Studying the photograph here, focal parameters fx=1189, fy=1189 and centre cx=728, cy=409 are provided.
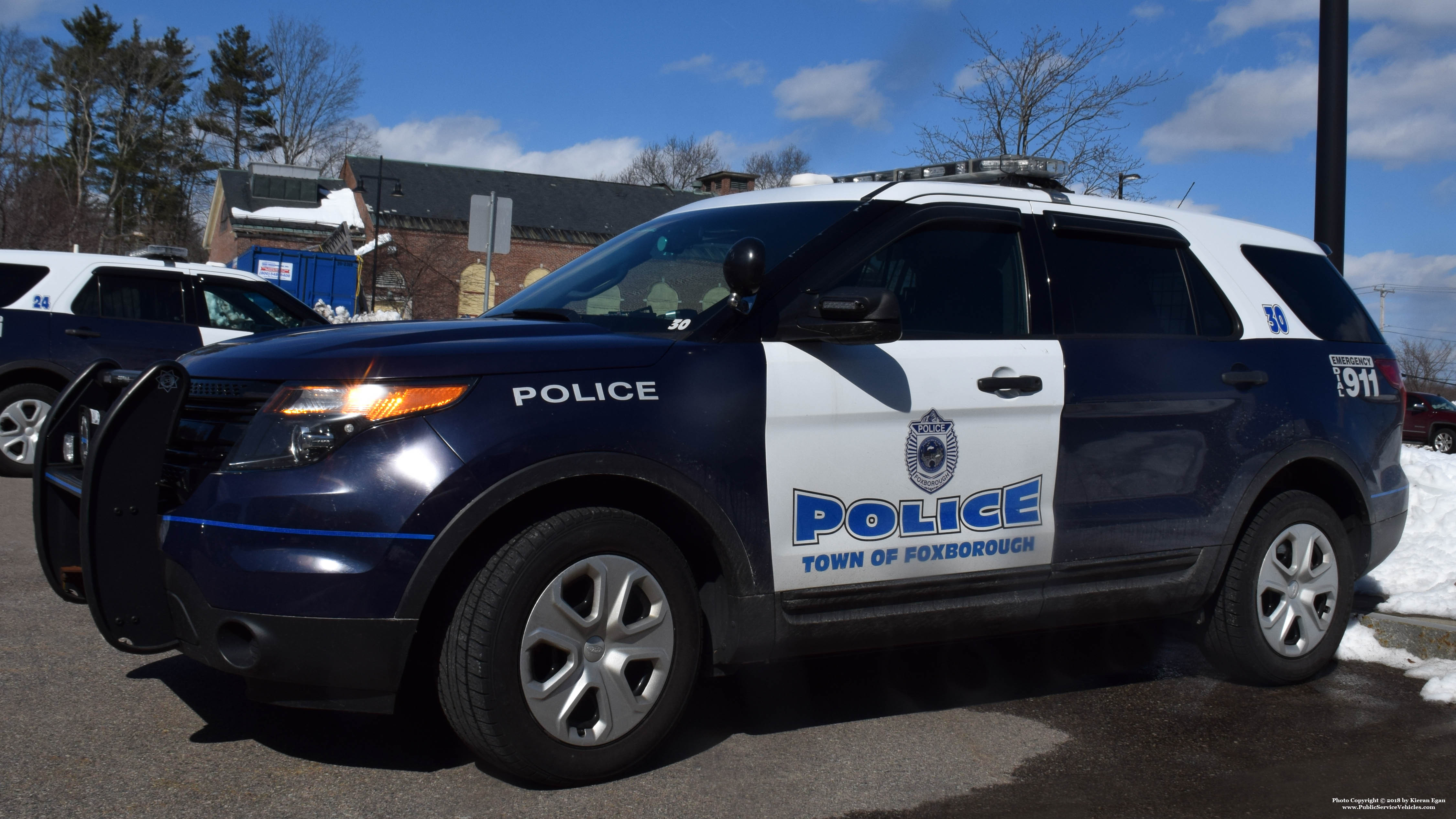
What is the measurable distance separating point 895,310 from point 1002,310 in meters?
0.79

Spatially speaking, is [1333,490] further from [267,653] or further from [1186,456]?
[267,653]

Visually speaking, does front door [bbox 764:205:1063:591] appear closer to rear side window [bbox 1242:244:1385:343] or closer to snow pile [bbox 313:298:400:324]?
rear side window [bbox 1242:244:1385:343]

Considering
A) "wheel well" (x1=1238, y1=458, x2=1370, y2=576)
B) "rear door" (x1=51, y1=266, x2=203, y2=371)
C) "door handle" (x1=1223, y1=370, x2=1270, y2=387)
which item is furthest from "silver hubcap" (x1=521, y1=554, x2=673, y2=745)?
"rear door" (x1=51, y1=266, x2=203, y2=371)

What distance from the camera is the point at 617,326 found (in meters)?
3.87

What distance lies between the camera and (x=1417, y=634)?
17.9 ft

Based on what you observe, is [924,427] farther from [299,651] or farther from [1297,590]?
[1297,590]

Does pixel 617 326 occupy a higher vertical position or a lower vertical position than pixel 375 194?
lower

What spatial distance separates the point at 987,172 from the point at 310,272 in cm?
2946

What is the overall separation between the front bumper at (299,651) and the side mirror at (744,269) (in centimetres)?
136

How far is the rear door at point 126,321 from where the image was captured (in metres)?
9.38

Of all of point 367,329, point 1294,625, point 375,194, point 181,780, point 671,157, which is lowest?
point 181,780

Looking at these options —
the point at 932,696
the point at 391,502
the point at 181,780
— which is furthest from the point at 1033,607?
the point at 181,780

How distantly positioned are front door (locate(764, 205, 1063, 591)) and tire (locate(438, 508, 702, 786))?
0.43 metres

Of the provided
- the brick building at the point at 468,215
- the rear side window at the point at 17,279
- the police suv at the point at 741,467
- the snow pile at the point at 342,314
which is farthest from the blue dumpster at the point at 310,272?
the police suv at the point at 741,467
